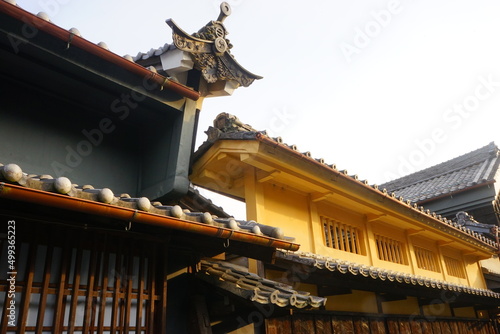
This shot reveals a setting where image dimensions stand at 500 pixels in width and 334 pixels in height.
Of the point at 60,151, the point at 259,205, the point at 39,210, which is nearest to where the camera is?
the point at 39,210

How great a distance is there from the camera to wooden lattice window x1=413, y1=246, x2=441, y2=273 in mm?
11922

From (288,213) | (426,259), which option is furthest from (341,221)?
(426,259)

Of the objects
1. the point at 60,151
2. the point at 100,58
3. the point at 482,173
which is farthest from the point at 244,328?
the point at 482,173

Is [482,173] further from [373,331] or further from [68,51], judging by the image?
[68,51]

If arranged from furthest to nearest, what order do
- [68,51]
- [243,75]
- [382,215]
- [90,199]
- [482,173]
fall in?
[482,173] < [382,215] < [243,75] < [68,51] < [90,199]

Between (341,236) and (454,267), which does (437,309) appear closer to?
(454,267)

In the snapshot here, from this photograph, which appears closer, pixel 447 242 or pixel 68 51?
pixel 68 51

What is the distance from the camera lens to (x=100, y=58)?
19.4ft

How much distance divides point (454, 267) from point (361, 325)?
7.68 m

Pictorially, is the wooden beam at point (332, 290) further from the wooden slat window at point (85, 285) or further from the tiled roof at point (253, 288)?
the wooden slat window at point (85, 285)

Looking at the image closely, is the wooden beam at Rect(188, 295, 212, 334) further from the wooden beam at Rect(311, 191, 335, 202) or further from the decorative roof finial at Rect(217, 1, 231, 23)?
the decorative roof finial at Rect(217, 1, 231, 23)

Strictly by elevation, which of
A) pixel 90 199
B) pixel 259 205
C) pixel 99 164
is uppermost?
pixel 99 164

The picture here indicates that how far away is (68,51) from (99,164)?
193cm

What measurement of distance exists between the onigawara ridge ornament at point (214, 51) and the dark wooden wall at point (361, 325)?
4.42 meters
